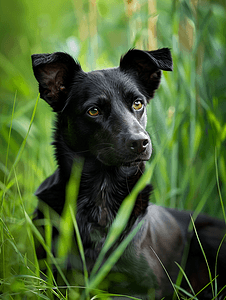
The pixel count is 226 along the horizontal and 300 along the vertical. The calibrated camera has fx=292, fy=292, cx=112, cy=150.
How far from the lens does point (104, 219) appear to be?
6.15 feet

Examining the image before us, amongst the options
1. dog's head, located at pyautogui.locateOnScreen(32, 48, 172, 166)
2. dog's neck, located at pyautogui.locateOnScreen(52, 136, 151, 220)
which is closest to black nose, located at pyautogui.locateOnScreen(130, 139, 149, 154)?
dog's head, located at pyautogui.locateOnScreen(32, 48, 172, 166)

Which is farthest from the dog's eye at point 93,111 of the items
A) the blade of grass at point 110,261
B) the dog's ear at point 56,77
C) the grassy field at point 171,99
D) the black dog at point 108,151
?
the blade of grass at point 110,261

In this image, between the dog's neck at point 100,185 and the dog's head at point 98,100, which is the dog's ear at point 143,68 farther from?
the dog's neck at point 100,185

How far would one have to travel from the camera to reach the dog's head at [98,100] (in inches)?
64.9

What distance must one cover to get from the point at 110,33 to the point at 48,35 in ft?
2.42

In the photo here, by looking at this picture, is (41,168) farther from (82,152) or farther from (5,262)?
(5,262)

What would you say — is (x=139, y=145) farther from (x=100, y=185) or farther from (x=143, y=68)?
(x=143, y=68)

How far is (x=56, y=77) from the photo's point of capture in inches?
72.9

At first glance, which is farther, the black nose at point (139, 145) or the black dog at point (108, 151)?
the black dog at point (108, 151)

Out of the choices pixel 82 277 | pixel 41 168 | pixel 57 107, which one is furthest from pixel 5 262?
pixel 41 168

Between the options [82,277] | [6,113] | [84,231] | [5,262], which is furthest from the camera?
[6,113]

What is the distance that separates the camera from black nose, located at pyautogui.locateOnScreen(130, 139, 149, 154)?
4.87 feet

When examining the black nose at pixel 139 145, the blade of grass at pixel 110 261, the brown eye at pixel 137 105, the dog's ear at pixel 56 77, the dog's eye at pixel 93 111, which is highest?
the dog's ear at pixel 56 77

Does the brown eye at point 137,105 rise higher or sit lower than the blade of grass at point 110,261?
higher
